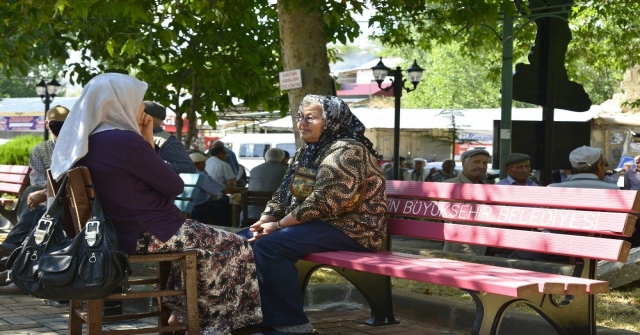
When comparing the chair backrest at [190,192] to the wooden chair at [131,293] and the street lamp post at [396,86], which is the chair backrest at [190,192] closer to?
the wooden chair at [131,293]

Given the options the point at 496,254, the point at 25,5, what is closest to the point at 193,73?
the point at 25,5

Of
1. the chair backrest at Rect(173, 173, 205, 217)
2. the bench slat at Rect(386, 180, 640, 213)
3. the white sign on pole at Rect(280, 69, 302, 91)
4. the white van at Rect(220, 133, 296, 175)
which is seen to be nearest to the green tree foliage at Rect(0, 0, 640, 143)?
the white sign on pole at Rect(280, 69, 302, 91)

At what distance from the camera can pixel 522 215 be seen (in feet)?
16.4

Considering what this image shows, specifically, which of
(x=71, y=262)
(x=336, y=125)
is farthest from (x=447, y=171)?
(x=71, y=262)

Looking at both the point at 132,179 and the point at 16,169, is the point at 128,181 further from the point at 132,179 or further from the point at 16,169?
the point at 16,169

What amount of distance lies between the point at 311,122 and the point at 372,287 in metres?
1.06

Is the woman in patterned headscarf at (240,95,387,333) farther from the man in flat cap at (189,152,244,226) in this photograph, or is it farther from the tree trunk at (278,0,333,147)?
the man in flat cap at (189,152,244,226)

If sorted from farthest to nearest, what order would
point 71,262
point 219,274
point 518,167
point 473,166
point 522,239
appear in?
point 473,166
point 518,167
point 522,239
point 219,274
point 71,262

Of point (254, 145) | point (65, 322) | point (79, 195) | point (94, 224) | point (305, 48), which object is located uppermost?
point (305, 48)

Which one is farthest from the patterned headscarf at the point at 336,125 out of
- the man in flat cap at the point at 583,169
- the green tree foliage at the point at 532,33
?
the green tree foliage at the point at 532,33

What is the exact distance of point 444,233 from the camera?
215 inches

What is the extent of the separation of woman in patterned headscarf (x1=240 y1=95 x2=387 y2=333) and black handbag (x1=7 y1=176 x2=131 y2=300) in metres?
1.05

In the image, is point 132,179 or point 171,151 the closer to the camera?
point 132,179

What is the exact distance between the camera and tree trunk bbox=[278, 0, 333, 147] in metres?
8.85
